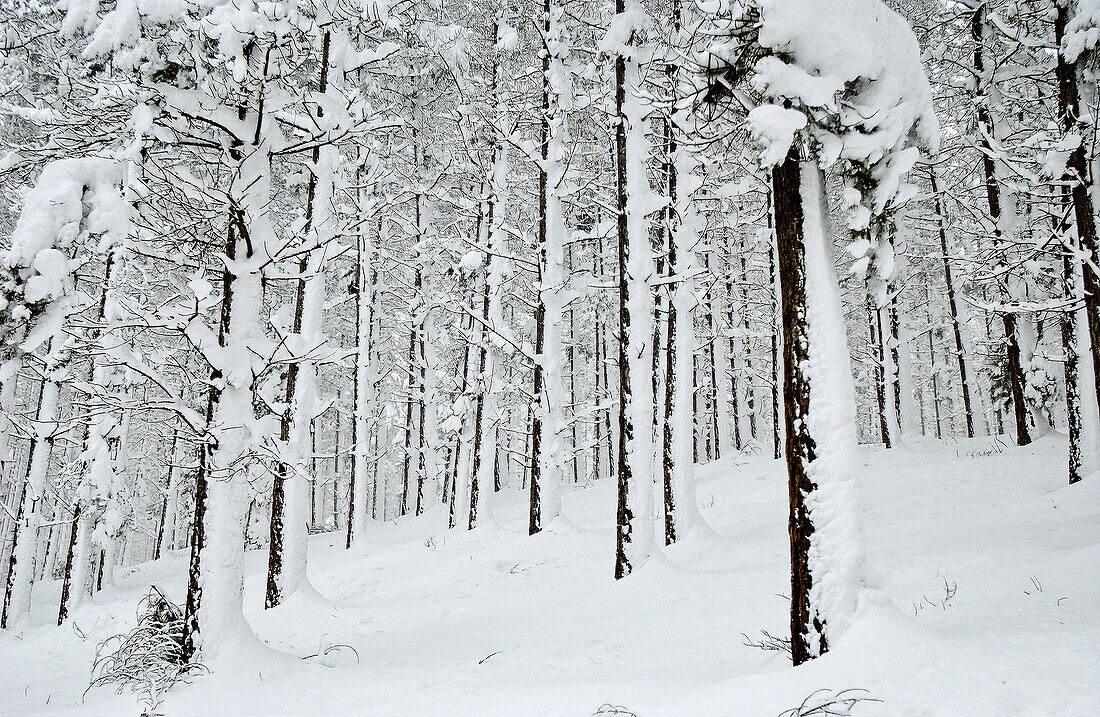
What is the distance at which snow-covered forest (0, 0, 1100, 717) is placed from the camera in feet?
15.5

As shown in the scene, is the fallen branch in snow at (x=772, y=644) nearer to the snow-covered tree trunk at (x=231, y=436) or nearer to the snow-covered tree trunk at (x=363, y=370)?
the snow-covered tree trunk at (x=231, y=436)

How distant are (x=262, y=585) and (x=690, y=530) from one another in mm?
11567

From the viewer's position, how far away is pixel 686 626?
273 inches

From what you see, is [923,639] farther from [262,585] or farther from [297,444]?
[262,585]

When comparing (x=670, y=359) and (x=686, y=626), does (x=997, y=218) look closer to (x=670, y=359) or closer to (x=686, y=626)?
(x=670, y=359)

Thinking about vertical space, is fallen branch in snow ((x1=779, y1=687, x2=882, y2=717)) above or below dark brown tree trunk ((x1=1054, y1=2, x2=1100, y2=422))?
below

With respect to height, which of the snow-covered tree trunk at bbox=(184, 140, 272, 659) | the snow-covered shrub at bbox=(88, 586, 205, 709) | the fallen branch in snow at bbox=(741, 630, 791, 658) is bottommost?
the snow-covered shrub at bbox=(88, 586, 205, 709)

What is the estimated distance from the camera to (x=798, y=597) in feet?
15.2

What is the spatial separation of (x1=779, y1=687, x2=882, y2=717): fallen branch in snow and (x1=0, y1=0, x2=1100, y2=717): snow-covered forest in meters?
0.03

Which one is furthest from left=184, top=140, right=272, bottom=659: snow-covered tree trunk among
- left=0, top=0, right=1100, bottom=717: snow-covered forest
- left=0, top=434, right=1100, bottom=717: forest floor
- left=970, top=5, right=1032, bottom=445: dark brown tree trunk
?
left=970, top=5, right=1032, bottom=445: dark brown tree trunk

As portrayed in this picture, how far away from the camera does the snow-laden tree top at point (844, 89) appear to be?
15.3 ft

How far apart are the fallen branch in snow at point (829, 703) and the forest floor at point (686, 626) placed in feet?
0.20

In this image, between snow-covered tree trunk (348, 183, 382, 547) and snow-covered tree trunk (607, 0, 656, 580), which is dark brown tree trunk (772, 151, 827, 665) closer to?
snow-covered tree trunk (607, 0, 656, 580)

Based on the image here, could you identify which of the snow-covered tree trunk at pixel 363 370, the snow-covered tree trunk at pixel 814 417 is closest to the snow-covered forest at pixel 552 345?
the snow-covered tree trunk at pixel 814 417
